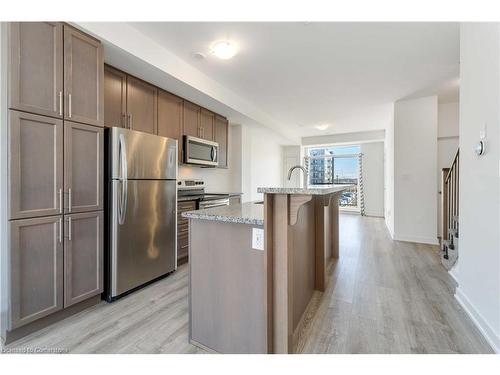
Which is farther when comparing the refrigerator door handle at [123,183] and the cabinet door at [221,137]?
the cabinet door at [221,137]

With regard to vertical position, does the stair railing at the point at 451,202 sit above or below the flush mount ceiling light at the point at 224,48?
below

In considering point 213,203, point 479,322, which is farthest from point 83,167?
point 479,322

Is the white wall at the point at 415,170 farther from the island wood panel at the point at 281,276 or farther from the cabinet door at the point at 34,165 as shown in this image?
the cabinet door at the point at 34,165

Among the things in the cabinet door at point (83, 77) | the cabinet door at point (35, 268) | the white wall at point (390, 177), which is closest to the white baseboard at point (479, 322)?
the white wall at point (390, 177)

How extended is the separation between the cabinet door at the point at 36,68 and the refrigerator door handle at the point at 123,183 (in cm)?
51

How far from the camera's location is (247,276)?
53.6 inches

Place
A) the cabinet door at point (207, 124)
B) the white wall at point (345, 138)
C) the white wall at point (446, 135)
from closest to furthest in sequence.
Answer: the cabinet door at point (207, 124)
the white wall at point (446, 135)
the white wall at point (345, 138)

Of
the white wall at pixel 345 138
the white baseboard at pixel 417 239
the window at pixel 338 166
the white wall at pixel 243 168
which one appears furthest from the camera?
the window at pixel 338 166

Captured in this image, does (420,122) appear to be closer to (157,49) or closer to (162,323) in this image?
(157,49)

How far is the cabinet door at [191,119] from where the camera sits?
11.0 ft

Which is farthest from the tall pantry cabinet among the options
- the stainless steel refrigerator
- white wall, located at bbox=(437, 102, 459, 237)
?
white wall, located at bbox=(437, 102, 459, 237)

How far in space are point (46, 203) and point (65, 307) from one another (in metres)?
0.83

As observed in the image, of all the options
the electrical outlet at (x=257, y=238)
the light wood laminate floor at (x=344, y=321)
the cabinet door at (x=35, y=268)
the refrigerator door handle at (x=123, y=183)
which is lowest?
the light wood laminate floor at (x=344, y=321)
